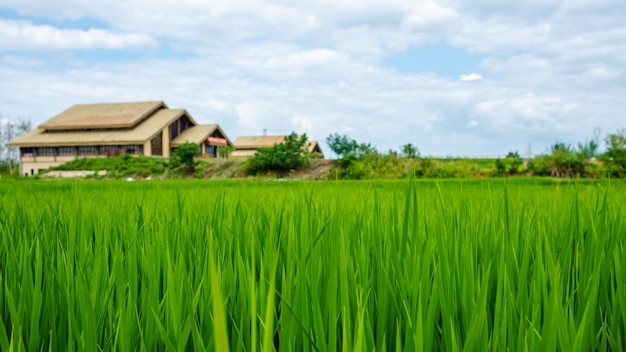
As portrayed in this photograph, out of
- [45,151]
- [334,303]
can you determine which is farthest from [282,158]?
[45,151]

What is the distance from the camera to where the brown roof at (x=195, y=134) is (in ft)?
95.5

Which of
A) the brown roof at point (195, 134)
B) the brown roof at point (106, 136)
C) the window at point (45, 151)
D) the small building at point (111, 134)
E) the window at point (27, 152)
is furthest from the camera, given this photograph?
the window at point (27, 152)

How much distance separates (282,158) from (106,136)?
48.8 feet

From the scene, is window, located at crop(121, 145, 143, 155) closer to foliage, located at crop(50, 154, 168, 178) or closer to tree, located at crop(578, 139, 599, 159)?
foliage, located at crop(50, 154, 168, 178)

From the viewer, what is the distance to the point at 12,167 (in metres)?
33.9

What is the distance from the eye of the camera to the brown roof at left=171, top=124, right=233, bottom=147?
29.1m

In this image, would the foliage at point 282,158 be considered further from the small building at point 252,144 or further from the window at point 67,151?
the window at point 67,151

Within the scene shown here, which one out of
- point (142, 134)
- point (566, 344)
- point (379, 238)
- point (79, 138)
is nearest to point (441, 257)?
point (566, 344)

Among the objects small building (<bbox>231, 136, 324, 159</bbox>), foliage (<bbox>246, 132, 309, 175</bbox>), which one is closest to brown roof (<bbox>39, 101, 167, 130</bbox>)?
small building (<bbox>231, 136, 324, 159</bbox>)

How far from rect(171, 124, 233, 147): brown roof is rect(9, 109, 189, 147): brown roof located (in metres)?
1.08

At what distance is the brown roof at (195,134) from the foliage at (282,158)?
35.4 ft

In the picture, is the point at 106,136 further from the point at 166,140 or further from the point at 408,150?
the point at 408,150

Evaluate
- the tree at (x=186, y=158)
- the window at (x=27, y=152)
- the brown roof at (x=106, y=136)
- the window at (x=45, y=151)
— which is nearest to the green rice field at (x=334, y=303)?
the tree at (x=186, y=158)

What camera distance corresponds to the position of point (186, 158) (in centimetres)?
2083
